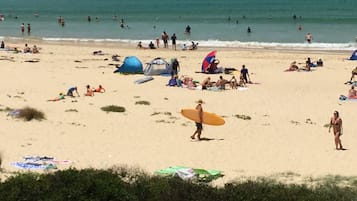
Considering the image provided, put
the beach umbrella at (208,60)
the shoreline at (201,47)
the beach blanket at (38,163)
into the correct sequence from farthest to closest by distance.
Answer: the shoreline at (201,47) < the beach umbrella at (208,60) < the beach blanket at (38,163)

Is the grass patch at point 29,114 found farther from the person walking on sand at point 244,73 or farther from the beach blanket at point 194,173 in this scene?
the person walking on sand at point 244,73

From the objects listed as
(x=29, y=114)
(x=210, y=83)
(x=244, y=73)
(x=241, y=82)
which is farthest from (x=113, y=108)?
(x=244, y=73)

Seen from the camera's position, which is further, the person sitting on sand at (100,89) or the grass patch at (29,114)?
the person sitting on sand at (100,89)

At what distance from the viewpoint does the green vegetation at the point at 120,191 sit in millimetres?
7535

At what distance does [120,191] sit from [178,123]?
1000cm

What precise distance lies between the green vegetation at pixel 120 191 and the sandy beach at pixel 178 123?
12.2ft

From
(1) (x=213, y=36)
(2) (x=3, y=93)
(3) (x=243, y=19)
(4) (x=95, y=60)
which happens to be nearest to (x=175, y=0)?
(3) (x=243, y=19)

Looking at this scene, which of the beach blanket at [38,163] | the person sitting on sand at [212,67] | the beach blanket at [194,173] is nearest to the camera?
the beach blanket at [194,173]

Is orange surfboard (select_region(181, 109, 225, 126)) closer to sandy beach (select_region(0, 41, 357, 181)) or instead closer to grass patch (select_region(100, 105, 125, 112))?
sandy beach (select_region(0, 41, 357, 181))

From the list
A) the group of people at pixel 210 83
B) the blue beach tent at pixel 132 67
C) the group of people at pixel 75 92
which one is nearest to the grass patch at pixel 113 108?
the group of people at pixel 75 92

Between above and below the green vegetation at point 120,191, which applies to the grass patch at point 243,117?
below

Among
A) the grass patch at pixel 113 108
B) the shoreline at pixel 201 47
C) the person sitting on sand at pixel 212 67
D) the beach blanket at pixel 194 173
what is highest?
the shoreline at pixel 201 47

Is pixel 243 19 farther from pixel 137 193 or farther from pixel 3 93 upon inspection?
pixel 137 193

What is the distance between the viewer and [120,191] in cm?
764
